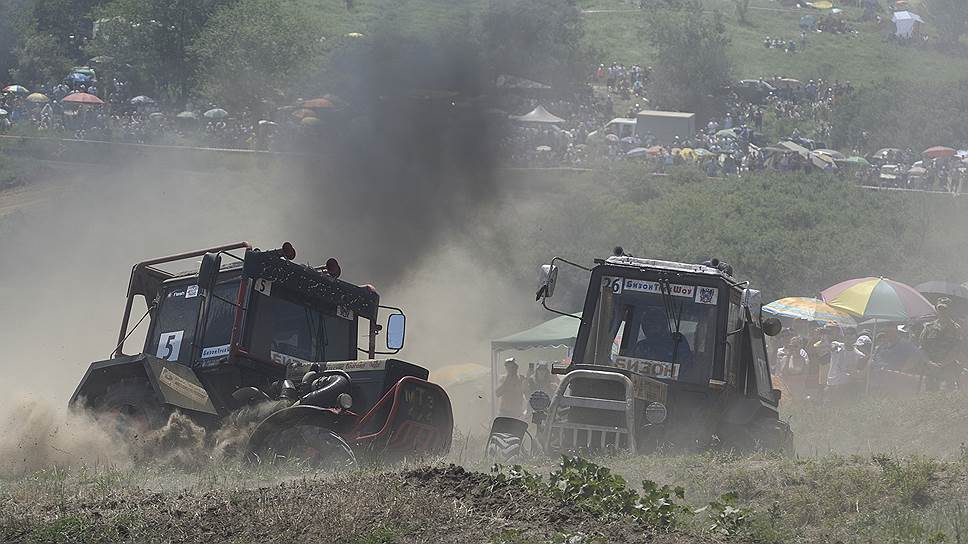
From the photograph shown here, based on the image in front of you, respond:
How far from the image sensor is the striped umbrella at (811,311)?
77.1ft

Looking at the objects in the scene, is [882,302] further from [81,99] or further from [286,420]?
[81,99]

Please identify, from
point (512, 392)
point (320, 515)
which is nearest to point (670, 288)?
point (320, 515)

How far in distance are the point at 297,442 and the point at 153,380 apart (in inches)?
57.5

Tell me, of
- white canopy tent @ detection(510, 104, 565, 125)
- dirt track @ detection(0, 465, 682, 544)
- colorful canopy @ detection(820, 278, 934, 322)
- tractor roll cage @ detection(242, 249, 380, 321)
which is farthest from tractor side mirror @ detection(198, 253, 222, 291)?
white canopy tent @ detection(510, 104, 565, 125)

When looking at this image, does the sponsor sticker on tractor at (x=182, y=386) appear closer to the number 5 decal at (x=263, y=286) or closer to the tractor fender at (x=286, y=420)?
the tractor fender at (x=286, y=420)

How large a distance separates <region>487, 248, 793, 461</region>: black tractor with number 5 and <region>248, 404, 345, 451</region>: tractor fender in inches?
79.8

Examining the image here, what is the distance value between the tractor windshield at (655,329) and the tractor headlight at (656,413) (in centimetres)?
76

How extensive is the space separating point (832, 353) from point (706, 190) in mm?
23004

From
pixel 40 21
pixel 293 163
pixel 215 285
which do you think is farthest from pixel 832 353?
pixel 40 21

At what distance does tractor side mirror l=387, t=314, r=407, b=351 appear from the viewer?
13.9 m

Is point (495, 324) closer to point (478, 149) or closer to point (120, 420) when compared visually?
point (478, 149)

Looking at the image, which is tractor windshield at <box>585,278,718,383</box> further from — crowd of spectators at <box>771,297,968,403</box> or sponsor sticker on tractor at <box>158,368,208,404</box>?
crowd of spectators at <box>771,297,968,403</box>

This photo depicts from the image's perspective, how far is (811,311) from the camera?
941 inches

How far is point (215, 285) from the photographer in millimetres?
13125
